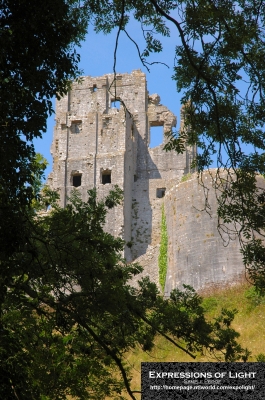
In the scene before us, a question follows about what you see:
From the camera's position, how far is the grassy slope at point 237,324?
22.7 m

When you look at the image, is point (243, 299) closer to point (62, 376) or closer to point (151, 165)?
point (62, 376)

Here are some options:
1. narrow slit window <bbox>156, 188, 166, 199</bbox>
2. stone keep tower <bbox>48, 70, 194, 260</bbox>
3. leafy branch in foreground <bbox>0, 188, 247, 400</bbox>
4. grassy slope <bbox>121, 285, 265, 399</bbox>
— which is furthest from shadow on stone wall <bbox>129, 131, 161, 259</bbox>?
leafy branch in foreground <bbox>0, 188, 247, 400</bbox>

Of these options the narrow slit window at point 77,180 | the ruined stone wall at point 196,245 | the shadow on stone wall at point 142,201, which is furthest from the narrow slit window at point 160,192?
the ruined stone wall at point 196,245

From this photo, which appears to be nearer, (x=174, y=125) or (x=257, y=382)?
(x=257, y=382)

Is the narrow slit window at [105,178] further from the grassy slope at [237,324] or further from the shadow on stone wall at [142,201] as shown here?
the grassy slope at [237,324]

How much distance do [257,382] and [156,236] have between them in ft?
116

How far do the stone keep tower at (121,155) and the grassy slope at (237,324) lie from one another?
56.4ft

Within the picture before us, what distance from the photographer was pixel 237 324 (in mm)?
25000

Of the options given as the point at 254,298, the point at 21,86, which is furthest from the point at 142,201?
the point at 21,86

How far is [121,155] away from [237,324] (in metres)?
23.8

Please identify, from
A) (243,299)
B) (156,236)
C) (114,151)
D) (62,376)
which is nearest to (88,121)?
(114,151)

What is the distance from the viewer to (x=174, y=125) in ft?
170

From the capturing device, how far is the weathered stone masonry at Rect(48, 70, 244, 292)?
152 ft

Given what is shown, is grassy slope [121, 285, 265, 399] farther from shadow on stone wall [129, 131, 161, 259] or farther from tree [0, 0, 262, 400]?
shadow on stone wall [129, 131, 161, 259]
